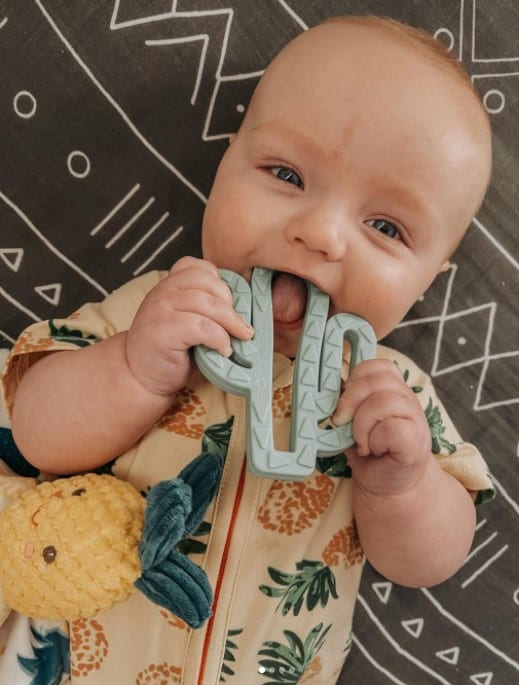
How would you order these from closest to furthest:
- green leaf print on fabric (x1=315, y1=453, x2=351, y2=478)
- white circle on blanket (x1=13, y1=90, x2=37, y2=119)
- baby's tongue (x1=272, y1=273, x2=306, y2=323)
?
baby's tongue (x1=272, y1=273, x2=306, y2=323) → green leaf print on fabric (x1=315, y1=453, x2=351, y2=478) → white circle on blanket (x1=13, y1=90, x2=37, y2=119)

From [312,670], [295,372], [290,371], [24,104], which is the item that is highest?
[24,104]

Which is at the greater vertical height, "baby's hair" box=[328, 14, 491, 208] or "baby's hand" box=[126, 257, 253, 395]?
"baby's hair" box=[328, 14, 491, 208]

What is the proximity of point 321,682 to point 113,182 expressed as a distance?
77 cm

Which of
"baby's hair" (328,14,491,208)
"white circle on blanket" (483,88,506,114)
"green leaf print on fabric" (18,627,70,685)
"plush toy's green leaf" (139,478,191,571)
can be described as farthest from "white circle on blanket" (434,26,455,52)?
"green leaf print on fabric" (18,627,70,685)

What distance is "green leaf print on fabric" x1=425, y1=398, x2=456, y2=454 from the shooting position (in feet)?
3.18

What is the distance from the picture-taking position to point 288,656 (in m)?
0.92

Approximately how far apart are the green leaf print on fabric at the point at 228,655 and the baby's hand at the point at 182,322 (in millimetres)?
335

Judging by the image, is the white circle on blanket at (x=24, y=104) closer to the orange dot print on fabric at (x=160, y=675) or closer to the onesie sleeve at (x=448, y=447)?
the onesie sleeve at (x=448, y=447)

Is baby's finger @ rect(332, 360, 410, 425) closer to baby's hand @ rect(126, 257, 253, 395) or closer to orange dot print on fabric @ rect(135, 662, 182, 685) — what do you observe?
baby's hand @ rect(126, 257, 253, 395)

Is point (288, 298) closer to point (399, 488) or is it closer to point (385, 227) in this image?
point (385, 227)

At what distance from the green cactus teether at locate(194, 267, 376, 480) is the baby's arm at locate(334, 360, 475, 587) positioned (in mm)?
24

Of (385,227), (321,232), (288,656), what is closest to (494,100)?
(385,227)

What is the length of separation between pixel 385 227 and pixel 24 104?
0.58 metres

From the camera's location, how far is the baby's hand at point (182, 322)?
0.73 metres
